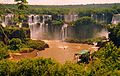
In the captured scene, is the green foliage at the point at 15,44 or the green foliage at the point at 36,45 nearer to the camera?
the green foliage at the point at 15,44

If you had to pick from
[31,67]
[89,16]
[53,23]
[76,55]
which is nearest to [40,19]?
[53,23]

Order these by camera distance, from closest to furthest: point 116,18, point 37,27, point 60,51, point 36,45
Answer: point 60,51 < point 36,45 < point 37,27 < point 116,18

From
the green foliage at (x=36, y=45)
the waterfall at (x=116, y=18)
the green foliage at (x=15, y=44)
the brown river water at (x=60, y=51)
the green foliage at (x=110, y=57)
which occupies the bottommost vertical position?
the brown river water at (x=60, y=51)

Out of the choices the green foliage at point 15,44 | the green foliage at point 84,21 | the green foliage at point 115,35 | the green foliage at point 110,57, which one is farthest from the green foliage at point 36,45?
the green foliage at point 110,57

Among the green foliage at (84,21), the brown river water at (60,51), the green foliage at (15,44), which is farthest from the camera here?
the green foliage at (84,21)

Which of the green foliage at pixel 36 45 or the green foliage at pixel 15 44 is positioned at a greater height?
the green foliage at pixel 15 44

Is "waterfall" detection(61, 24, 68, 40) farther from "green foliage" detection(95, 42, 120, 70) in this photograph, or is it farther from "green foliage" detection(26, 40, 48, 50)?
"green foliage" detection(95, 42, 120, 70)

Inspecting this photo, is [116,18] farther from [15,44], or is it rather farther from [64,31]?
[15,44]

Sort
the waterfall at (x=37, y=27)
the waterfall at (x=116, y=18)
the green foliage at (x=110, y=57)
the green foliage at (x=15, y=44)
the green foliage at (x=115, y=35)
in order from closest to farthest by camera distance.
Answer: the green foliage at (x=110, y=57), the green foliage at (x=115, y=35), the green foliage at (x=15, y=44), the waterfall at (x=37, y=27), the waterfall at (x=116, y=18)

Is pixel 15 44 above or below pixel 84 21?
below

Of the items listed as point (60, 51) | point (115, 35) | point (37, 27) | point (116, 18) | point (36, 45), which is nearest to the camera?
point (115, 35)

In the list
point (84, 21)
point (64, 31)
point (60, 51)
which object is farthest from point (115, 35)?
point (64, 31)

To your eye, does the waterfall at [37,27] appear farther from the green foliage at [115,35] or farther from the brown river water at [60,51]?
the green foliage at [115,35]
